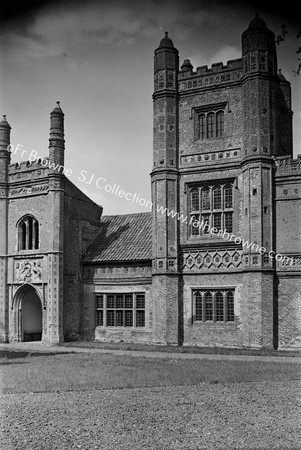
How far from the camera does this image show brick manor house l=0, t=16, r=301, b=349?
2489 centimetres

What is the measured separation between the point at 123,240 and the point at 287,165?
10.6 metres

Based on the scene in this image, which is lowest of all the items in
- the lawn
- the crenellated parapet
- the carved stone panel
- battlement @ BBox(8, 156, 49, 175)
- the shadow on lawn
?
the shadow on lawn

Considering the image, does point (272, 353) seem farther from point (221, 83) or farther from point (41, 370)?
point (221, 83)

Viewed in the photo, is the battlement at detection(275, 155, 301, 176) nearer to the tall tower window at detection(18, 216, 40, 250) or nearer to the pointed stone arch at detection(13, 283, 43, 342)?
the tall tower window at detection(18, 216, 40, 250)

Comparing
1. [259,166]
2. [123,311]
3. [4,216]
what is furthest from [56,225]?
[259,166]

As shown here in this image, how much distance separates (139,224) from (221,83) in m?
9.91

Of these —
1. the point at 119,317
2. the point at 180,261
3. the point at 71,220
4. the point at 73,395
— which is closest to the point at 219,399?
the point at 73,395

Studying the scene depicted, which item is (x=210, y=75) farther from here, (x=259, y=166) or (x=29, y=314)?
(x=29, y=314)

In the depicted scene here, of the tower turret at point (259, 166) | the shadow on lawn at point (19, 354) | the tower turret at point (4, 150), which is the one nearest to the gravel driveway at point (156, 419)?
the shadow on lawn at point (19, 354)

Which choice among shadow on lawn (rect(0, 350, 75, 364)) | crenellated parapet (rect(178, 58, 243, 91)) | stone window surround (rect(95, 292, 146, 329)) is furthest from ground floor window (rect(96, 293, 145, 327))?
crenellated parapet (rect(178, 58, 243, 91))

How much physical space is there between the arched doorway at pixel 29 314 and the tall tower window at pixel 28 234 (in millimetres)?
2289

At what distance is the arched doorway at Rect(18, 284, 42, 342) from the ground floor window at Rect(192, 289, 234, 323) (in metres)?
9.93

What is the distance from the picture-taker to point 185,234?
88.8 ft

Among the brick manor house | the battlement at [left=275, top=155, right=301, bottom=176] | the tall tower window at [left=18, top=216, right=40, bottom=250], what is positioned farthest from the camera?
the tall tower window at [left=18, top=216, right=40, bottom=250]
